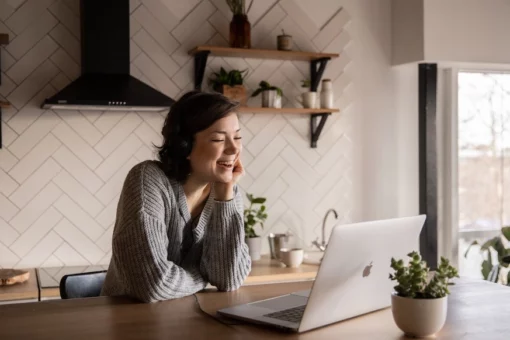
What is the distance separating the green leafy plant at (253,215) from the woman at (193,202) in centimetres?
141

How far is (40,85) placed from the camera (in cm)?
348

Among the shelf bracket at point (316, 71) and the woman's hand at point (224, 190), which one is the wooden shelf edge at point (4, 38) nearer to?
the woman's hand at point (224, 190)

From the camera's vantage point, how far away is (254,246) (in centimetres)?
367

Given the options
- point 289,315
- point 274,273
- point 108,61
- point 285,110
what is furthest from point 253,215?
point 289,315

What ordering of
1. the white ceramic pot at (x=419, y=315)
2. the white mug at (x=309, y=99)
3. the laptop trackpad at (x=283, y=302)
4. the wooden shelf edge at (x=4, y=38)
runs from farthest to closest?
1. the white mug at (x=309, y=99)
2. the wooden shelf edge at (x=4, y=38)
3. the laptop trackpad at (x=283, y=302)
4. the white ceramic pot at (x=419, y=315)

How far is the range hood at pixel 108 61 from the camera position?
3270 millimetres

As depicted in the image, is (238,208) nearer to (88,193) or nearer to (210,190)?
(210,190)

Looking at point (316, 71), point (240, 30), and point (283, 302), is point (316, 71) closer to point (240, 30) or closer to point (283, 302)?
point (240, 30)

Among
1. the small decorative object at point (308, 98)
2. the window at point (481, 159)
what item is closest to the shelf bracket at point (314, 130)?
the small decorative object at point (308, 98)

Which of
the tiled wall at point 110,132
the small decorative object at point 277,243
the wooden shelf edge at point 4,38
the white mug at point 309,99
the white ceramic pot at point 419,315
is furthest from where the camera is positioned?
the white mug at point 309,99

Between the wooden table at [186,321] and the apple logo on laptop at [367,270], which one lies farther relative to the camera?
the apple logo on laptop at [367,270]

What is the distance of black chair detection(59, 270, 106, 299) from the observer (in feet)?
7.51

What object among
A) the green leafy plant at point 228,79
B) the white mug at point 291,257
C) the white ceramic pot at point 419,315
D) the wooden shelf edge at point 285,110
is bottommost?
the white mug at point 291,257

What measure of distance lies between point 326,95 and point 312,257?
3.07 ft
